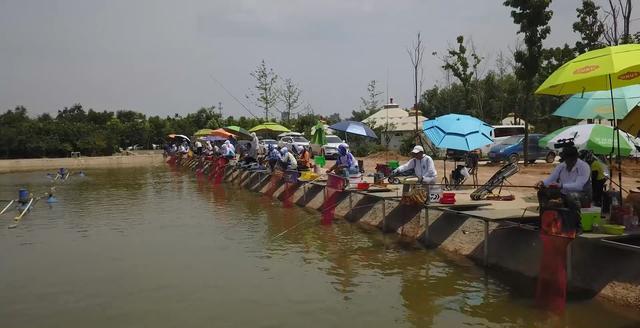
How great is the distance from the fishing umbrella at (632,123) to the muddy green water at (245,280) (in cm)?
357

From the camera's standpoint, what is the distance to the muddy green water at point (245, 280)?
6922mm

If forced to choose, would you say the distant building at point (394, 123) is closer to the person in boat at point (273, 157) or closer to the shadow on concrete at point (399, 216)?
the person in boat at point (273, 157)

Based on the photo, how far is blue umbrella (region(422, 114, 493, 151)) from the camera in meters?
12.2

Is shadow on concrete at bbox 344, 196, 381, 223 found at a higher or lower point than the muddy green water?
higher

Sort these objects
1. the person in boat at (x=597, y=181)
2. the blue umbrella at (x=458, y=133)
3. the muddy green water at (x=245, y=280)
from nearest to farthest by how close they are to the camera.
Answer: the muddy green water at (x=245, y=280) < the person in boat at (x=597, y=181) < the blue umbrella at (x=458, y=133)

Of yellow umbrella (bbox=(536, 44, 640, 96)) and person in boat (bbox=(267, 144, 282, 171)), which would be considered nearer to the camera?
yellow umbrella (bbox=(536, 44, 640, 96))

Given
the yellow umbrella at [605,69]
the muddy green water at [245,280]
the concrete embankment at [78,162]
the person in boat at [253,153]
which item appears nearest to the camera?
the yellow umbrella at [605,69]

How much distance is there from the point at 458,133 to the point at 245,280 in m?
6.15

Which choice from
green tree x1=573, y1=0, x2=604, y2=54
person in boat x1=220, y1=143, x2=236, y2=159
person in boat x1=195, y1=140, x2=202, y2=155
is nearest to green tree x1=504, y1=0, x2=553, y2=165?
green tree x1=573, y1=0, x2=604, y2=54

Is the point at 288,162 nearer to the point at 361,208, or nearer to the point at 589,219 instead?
the point at 361,208

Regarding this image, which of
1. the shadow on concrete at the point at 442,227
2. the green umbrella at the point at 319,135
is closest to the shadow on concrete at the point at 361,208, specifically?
the shadow on concrete at the point at 442,227

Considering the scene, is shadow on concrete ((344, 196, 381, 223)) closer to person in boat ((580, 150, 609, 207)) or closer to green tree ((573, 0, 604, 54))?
person in boat ((580, 150, 609, 207))

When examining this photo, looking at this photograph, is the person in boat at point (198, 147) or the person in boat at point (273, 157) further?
the person in boat at point (198, 147)

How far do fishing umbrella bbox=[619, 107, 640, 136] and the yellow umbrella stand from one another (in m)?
1.63
